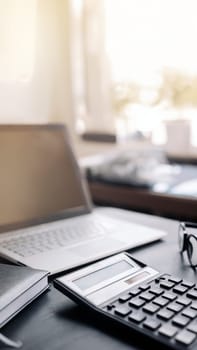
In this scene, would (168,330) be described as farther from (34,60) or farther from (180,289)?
(34,60)

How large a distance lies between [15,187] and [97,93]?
97cm

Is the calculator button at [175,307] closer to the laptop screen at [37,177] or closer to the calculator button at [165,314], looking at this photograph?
the calculator button at [165,314]

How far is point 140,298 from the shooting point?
54 cm

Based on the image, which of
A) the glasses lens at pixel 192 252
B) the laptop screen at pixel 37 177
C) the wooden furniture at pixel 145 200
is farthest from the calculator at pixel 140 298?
the wooden furniture at pixel 145 200

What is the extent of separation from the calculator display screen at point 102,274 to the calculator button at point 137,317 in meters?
0.10

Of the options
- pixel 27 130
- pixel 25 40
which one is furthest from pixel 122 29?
pixel 27 130

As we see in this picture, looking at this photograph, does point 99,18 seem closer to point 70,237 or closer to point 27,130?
point 27,130

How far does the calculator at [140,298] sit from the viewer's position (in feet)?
1.53

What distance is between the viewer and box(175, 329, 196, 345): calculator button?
44 centimetres

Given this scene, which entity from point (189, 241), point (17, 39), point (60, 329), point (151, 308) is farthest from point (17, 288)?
point (17, 39)

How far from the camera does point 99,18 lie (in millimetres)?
1663

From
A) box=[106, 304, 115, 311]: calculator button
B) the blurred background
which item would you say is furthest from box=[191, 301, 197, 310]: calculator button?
the blurred background

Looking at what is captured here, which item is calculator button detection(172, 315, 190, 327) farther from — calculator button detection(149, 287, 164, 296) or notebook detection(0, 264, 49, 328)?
notebook detection(0, 264, 49, 328)

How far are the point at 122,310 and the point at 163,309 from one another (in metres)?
0.05
